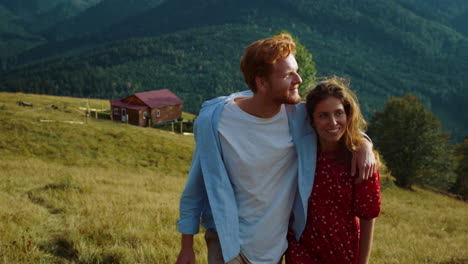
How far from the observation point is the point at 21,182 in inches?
369

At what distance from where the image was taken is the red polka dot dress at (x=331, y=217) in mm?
2811

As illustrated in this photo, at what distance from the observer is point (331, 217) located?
9.37 feet

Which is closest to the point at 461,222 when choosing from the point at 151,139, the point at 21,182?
the point at 21,182

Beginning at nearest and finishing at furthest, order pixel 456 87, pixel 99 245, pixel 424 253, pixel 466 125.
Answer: pixel 99 245 → pixel 424 253 → pixel 466 125 → pixel 456 87

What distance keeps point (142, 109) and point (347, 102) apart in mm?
49872

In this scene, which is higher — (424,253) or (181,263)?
(181,263)

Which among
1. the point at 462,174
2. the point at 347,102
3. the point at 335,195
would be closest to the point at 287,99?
the point at 347,102

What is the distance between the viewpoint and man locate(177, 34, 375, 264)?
2766mm

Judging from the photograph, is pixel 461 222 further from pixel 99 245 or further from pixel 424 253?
pixel 99 245

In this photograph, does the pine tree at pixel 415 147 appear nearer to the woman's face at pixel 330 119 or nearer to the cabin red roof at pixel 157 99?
the cabin red roof at pixel 157 99

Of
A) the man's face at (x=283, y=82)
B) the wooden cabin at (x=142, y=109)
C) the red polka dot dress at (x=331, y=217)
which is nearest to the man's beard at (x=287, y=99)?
the man's face at (x=283, y=82)

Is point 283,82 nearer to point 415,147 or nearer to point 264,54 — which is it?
point 264,54

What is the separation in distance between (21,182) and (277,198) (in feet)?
28.7

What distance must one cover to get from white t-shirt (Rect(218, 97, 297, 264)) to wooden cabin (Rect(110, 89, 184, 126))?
1927 inches
